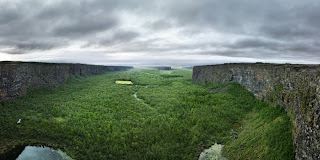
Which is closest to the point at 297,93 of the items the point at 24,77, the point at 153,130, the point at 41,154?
the point at 153,130

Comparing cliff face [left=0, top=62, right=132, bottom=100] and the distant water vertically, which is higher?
cliff face [left=0, top=62, right=132, bottom=100]

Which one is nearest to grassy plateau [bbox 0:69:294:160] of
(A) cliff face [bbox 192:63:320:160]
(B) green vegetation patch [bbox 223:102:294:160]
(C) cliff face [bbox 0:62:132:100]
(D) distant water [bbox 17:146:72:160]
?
(B) green vegetation patch [bbox 223:102:294:160]

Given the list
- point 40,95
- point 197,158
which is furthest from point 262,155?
point 40,95

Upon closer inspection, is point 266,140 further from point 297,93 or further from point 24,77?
point 24,77

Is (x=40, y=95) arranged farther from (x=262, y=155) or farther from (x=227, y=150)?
Answer: (x=262, y=155)

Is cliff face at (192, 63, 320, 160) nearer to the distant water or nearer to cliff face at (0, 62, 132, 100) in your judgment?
the distant water

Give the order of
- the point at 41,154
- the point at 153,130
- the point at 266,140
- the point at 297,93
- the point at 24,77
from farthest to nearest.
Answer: the point at 24,77 → the point at 153,130 → the point at 41,154 → the point at 266,140 → the point at 297,93

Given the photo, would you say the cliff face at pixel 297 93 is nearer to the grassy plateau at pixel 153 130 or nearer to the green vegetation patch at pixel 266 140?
the green vegetation patch at pixel 266 140
